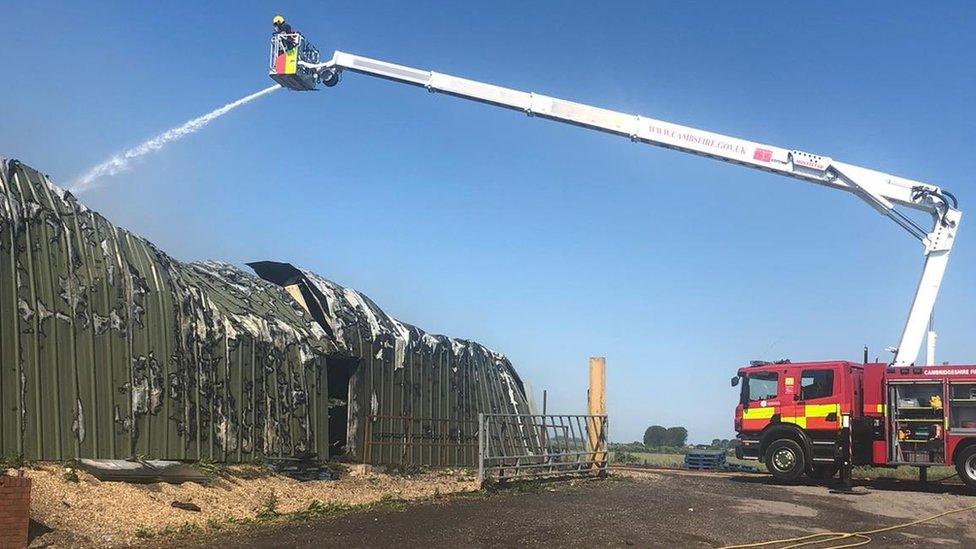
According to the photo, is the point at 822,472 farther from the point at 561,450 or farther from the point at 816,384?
the point at 561,450

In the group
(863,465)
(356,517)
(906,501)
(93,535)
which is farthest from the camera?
(863,465)

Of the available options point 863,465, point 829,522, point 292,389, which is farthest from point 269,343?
point 863,465

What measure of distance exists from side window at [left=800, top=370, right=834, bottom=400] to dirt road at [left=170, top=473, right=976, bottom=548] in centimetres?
276

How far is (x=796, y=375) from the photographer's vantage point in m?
21.3

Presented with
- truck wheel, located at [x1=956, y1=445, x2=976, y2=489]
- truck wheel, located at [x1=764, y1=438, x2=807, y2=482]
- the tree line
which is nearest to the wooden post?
truck wheel, located at [x1=764, y1=438, x2=807, y2=482]

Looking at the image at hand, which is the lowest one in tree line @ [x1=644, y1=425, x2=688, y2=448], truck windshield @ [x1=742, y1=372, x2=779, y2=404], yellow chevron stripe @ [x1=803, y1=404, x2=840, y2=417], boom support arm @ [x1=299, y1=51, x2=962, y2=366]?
tree line @ [x1=644, y1=425, x2=688, y2=448]

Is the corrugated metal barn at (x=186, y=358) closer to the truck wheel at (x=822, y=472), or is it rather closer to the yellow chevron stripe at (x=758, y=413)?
the yellow chevron stripe at (x=758, y=413)

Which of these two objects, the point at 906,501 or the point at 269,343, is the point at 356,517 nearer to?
the point at 269,343

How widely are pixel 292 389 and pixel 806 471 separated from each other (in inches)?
538

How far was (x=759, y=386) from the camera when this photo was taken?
22.0m

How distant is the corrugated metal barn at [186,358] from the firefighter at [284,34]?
5854 mm

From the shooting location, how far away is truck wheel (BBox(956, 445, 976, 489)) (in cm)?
1856

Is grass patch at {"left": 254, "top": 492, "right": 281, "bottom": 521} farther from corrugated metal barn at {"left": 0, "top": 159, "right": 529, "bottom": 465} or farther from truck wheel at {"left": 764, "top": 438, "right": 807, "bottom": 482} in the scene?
truck wheel at {"left": 764, "top": 438, "right": 807, "bottom": 482}

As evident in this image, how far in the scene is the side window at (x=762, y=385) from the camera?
21.7 meters
